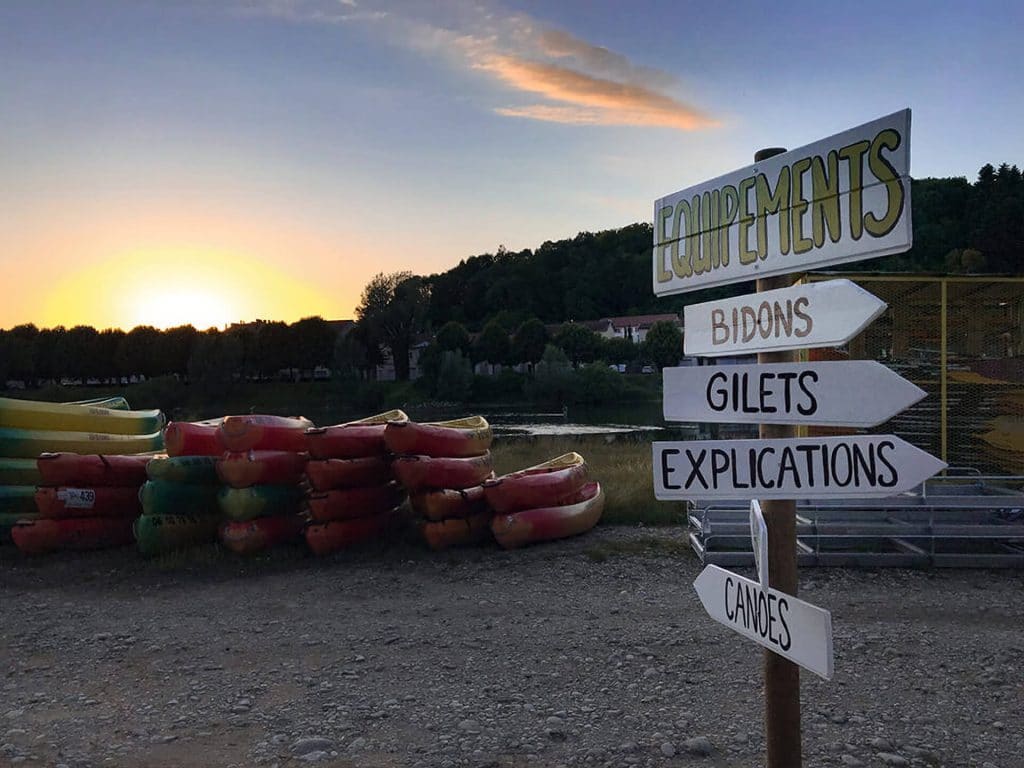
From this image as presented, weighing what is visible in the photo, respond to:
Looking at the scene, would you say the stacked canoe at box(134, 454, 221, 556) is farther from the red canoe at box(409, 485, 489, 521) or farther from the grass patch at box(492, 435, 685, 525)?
the grass patch at box(492, 435, 685, 525)

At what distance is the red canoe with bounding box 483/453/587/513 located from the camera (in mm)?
8992

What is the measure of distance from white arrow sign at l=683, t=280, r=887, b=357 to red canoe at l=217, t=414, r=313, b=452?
6.78 meters

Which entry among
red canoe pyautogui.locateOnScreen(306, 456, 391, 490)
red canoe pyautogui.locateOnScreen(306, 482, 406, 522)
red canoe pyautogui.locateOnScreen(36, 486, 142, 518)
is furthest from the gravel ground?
red canoe pyautogui.locateOnScreen(36, 486, 142, 518)

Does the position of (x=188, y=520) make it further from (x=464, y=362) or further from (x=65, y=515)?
(x=464, y=362)

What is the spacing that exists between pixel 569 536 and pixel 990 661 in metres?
4.59

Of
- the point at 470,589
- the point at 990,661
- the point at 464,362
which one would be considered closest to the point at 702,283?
the point at 990,661

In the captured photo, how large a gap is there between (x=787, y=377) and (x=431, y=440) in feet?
22.1

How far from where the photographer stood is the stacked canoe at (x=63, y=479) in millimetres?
9438

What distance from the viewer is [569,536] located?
9.30 meters

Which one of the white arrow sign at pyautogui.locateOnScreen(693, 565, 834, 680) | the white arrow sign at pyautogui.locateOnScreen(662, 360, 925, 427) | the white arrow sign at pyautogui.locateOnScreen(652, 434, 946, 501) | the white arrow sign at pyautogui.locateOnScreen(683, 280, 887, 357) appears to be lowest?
the white arrow sign at pyautogui.locateOnScreen(693, 565, 834, 680)

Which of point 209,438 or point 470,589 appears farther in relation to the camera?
point 209,438

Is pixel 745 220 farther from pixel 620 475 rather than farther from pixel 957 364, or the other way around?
pixel 620 475

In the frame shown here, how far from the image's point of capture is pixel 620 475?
43.8 feet

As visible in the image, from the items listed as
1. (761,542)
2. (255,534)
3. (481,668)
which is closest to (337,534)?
(255,534)
